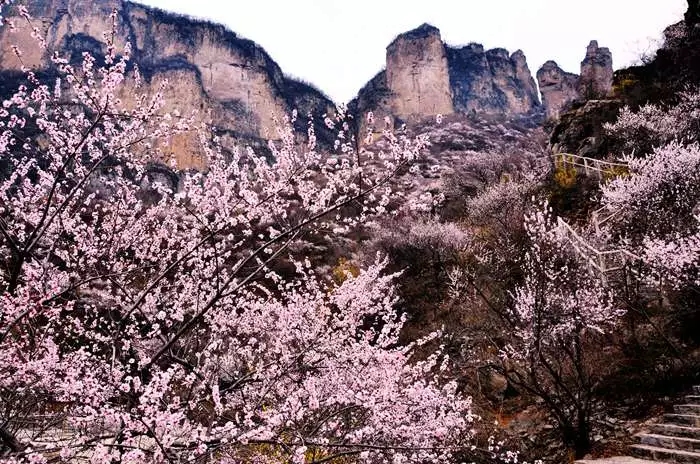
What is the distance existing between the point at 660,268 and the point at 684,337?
1.49 m

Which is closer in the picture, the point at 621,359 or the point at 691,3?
the point at 621,359

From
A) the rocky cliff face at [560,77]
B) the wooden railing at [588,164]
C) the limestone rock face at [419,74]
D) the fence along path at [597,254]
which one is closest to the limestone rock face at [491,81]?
the rocky cliff face at [560,77]

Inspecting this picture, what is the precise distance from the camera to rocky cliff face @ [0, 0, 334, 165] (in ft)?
229

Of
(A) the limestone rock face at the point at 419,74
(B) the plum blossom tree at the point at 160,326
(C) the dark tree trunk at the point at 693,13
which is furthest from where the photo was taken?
(A) the limestone rock face at the point at 419,74

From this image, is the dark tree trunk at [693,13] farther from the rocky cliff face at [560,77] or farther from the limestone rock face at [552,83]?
the limestone rock face at [552,83]

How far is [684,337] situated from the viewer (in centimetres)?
986

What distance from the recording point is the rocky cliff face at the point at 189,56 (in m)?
69.8

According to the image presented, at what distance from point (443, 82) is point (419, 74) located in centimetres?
445

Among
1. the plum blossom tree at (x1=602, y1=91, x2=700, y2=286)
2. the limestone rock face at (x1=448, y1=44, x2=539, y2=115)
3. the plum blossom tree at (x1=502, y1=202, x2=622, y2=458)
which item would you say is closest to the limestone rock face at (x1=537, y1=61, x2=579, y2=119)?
the limestone rock face at (x1=448, y1=44, x2=539, y2=115)

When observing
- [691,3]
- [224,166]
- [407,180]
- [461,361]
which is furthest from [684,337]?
[407,180]

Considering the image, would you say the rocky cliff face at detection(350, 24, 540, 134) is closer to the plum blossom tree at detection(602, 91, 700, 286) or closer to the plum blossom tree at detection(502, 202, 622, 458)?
the plum blossom tree at detection(602, 91, 700, 286)

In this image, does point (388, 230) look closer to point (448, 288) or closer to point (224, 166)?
point (448, 288)

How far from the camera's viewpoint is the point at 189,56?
75.9 metres

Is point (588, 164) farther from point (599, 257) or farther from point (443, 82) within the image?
point (443, 82)
